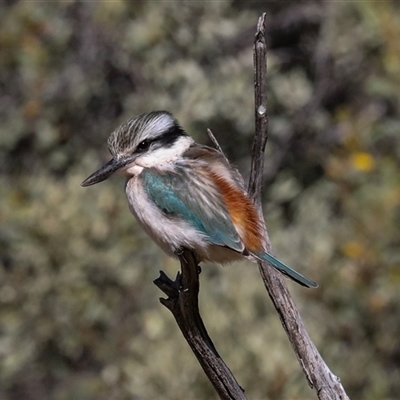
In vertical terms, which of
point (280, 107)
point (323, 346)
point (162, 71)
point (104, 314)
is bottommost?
point (323, 346)

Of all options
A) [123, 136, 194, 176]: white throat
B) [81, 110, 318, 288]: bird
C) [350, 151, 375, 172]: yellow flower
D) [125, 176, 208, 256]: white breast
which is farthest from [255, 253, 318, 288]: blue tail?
[350, 151, 375, 172]: yellow flower

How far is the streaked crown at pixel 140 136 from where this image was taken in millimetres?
2764

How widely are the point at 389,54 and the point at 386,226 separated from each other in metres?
1.03

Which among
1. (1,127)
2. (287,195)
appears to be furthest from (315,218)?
(1,127)

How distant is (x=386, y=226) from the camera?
15.0 feet

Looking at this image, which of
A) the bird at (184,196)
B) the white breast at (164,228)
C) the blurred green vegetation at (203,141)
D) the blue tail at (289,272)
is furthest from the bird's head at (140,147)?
the blurred green vegetation at (203,141)

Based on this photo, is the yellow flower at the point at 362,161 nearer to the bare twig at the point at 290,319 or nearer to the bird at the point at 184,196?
the bird at the point at 184,196

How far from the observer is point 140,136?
277 centimetres

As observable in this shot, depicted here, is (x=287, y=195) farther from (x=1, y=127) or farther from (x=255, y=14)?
(x=1, y=127)

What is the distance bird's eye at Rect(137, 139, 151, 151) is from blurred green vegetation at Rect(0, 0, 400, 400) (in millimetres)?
1473

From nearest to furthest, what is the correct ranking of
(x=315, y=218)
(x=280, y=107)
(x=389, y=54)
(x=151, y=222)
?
(x=151, y=222) → (x=389, y=54) → (x=315, y=218) → (x=280, y=107)

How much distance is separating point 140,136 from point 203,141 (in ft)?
9.15

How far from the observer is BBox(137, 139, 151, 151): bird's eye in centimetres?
277

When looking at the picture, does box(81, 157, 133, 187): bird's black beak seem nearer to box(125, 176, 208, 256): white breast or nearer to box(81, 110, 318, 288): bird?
box(81, 110, 318, 288): bird
